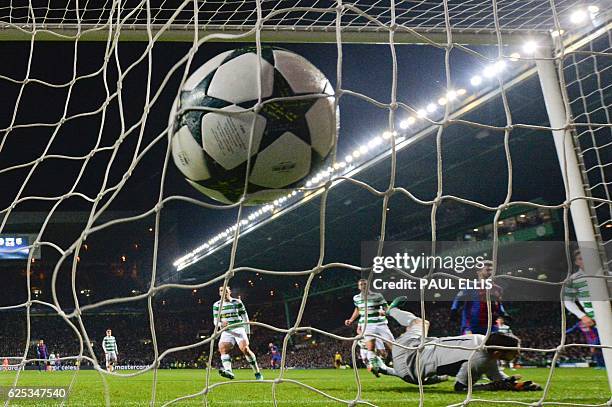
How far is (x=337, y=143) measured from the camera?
1.52 metres

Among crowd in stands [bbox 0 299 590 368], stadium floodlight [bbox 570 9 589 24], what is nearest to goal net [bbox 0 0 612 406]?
stadium floodlight [bbox 570 9 589 24]

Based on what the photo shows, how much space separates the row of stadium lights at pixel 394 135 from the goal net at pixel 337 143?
2cm

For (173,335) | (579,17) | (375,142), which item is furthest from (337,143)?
(173,335)

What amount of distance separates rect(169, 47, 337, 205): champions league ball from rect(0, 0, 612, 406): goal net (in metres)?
0.06

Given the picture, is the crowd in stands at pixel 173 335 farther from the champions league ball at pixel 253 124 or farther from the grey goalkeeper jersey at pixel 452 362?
the champions league ball at pixel 253 124

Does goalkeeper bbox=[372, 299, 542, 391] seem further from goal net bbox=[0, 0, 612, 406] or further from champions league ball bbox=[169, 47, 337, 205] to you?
champions league ball bbox=[169, 47, 337, 205]

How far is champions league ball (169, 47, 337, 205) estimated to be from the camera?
4.26 feet

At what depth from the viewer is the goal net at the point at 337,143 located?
151 centimetres

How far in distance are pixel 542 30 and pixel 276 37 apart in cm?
116

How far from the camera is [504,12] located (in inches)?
111

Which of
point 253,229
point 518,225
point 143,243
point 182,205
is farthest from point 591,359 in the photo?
point 143,243

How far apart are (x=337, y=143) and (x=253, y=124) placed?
12.9 inches
